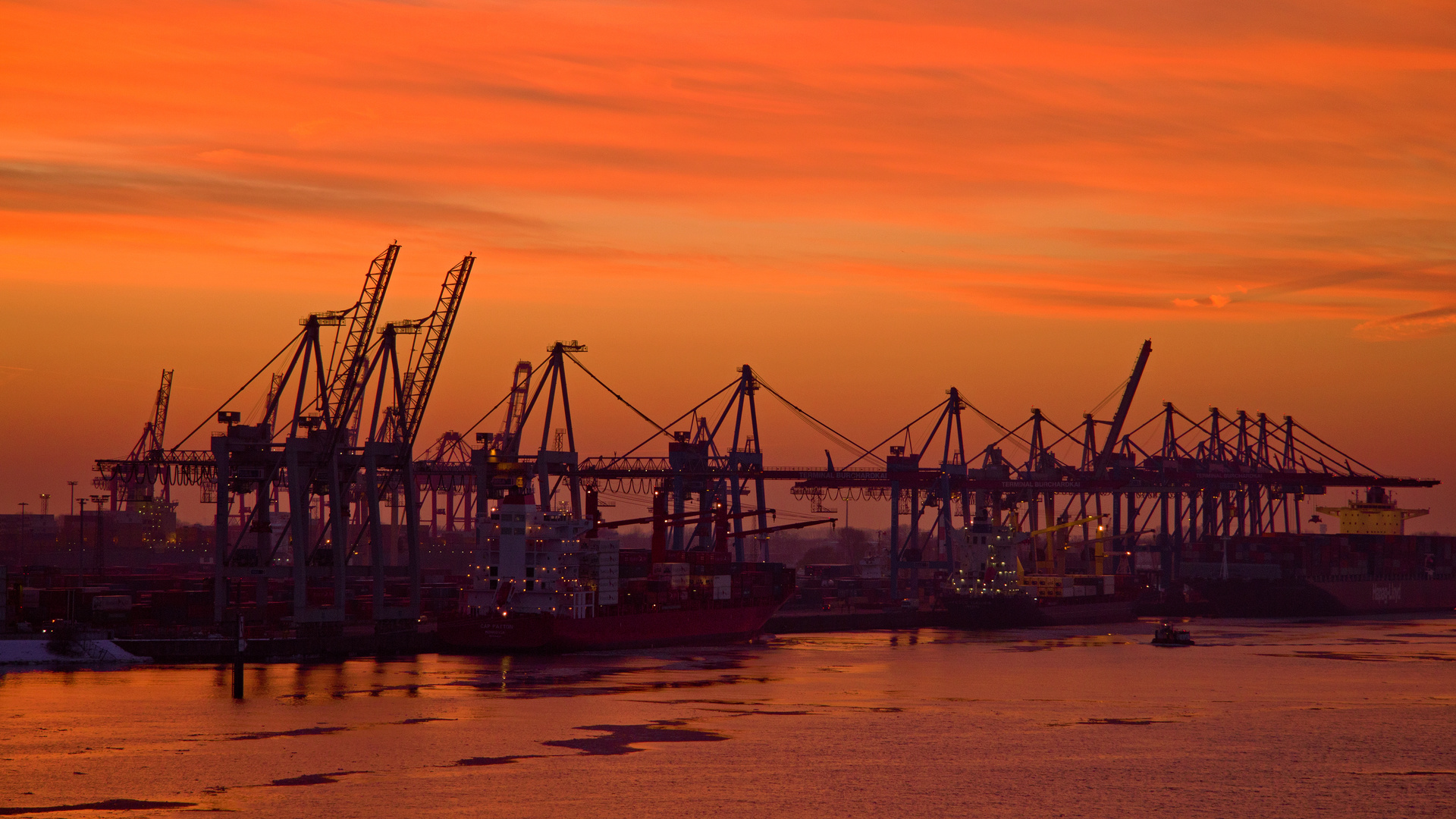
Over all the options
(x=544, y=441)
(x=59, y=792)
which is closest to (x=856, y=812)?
(x=59, y=792)

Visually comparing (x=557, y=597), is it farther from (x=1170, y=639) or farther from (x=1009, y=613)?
(x=1009, y=613)

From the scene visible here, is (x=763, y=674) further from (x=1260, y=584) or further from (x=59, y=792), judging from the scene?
(x=1260, y=584)

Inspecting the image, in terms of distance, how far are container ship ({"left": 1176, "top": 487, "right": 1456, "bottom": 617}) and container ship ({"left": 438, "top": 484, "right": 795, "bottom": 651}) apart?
68431 millimetres

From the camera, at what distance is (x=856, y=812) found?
39656mm

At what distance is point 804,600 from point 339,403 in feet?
202

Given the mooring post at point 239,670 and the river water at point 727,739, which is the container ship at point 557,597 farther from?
the mooring post at point 239,670

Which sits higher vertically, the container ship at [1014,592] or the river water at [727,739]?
the container ship at [1014,592]

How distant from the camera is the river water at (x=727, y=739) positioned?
40719 millimetres

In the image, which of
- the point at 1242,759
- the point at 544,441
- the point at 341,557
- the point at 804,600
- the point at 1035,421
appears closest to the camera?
the point at 1242,759

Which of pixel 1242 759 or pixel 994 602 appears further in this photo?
pixel 994 602

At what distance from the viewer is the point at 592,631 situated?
8438 cm

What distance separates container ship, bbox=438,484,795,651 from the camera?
3216 inches

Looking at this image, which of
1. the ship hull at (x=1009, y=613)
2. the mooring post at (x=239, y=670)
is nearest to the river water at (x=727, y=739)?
the mooring post at (x=239, y=670)

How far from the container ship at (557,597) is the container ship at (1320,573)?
6843 centimetres
